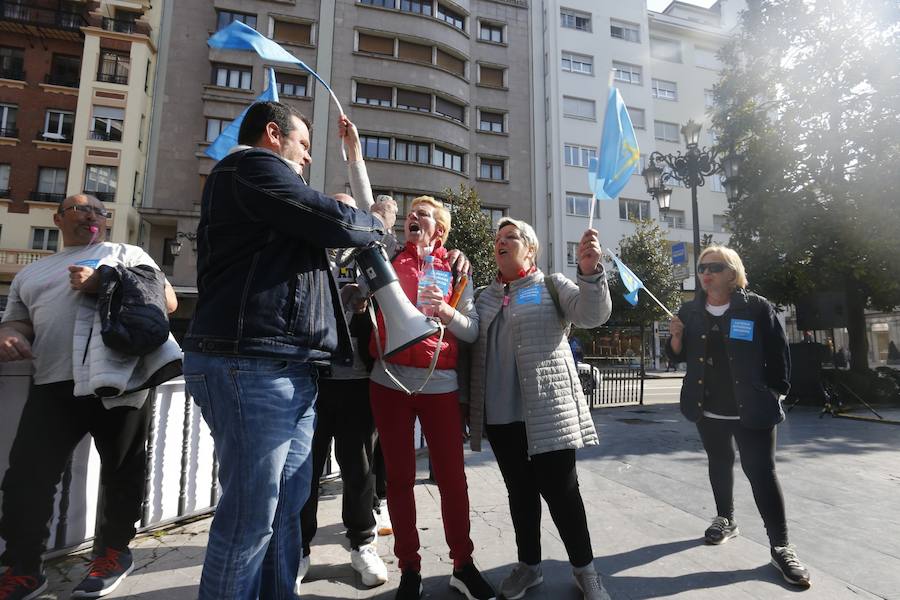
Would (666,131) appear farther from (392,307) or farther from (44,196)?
(44,196)

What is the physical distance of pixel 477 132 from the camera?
25.5m

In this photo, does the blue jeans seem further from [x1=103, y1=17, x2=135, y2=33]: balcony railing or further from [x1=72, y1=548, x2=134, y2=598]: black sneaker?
[x1=103, y1=17, x2=135, y2=33]: balcony railing

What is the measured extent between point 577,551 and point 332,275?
1.80 m

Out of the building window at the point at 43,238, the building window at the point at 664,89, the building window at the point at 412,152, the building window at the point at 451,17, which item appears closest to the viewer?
the building window at the point at 43,238

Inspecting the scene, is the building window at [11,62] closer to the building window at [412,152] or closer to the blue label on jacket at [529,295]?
the building window at [412,152]

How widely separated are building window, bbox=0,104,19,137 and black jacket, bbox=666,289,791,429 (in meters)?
30.9

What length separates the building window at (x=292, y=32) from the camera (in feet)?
76.0

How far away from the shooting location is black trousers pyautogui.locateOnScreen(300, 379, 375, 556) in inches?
111

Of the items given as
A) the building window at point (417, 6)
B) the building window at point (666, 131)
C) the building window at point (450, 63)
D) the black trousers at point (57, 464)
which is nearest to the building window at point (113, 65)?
the building window at point (417, 6)

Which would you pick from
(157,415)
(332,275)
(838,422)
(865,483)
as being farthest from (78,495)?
(838,422)

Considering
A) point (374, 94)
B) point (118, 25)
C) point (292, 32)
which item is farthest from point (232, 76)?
point (374, 94)

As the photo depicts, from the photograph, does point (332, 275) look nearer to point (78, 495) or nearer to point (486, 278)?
point (78, 495)

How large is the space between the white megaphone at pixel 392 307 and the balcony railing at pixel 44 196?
2771 cm

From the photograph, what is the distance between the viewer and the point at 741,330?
3.15 metres
